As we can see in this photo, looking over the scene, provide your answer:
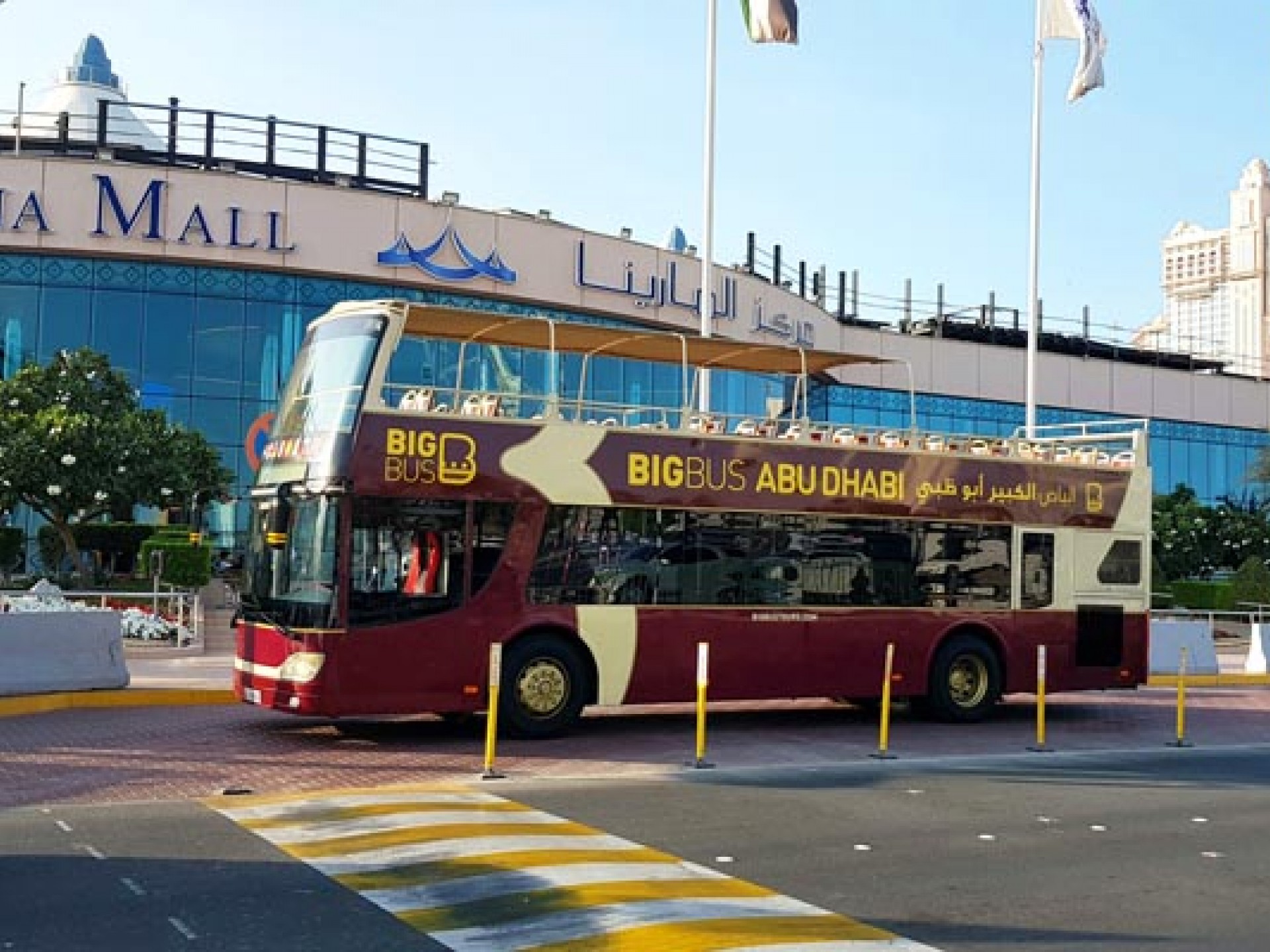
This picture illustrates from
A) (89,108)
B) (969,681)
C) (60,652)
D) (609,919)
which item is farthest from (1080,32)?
(89,108)

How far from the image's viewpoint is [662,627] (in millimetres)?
14977

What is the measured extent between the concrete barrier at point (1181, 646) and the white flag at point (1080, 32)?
34.9 ft

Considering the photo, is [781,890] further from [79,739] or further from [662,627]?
[79,739]

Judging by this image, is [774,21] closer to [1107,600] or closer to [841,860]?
[1107,600]

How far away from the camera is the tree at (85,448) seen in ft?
85.6

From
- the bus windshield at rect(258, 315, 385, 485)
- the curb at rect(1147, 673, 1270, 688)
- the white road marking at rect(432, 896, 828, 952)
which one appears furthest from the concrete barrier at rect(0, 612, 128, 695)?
the curb at rect(1147, 673, 1270, 688)

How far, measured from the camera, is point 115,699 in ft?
52.8

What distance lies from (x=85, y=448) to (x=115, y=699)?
445 inches

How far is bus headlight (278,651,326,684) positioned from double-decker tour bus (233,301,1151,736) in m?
0.04

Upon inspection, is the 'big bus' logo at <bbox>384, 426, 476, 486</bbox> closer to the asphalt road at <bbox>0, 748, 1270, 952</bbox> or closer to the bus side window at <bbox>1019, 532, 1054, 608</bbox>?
the asphalt road at <bbox>0, 748, 1270, 952</bbox>

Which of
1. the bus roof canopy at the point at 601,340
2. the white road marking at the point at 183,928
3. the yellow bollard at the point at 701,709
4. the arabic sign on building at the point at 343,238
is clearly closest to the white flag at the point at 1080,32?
the arabic sign on building at the point at 343,238

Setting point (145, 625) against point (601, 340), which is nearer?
point (601, 340)

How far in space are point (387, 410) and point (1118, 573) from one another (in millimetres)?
9896

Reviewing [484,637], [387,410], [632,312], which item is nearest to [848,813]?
[484,637]
